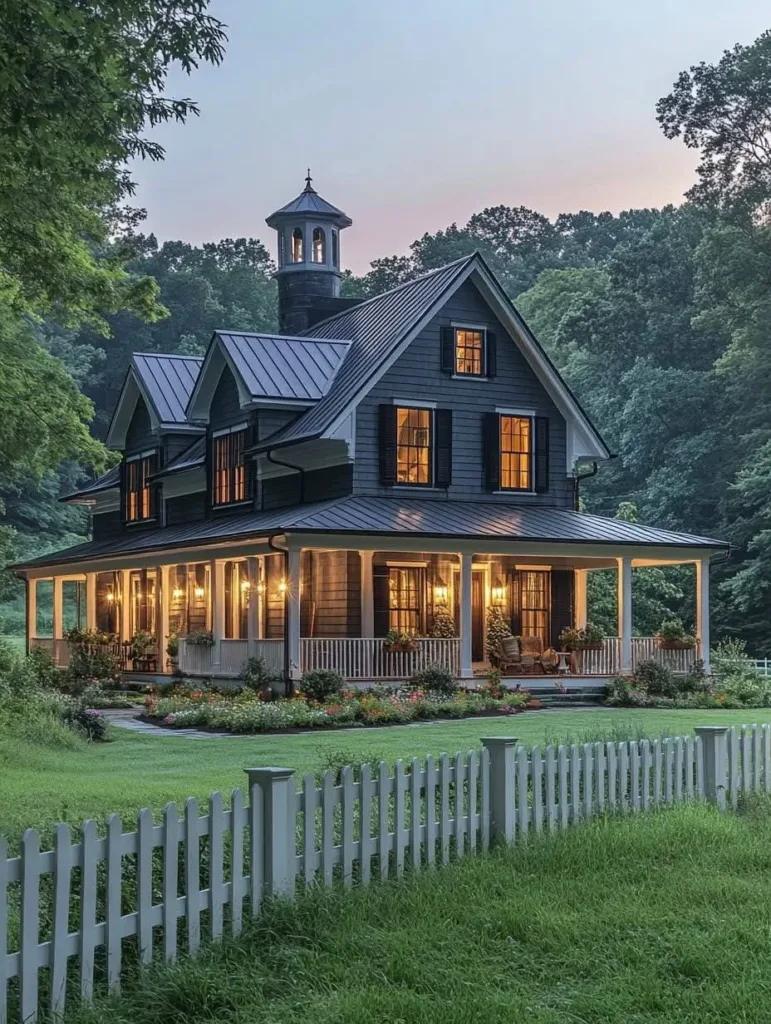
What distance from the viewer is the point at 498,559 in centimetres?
3042

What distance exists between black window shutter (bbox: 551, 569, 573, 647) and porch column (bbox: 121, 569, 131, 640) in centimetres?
1129

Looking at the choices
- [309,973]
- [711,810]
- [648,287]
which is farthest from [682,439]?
[309,973]

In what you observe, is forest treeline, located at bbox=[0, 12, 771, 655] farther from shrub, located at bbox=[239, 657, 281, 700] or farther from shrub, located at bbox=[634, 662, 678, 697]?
shrub, located at bbox=[239, 657, 281, 700]

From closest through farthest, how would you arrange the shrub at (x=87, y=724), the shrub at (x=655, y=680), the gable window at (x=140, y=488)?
the shrub at (x=87, y=724) < the shrub at (x=655, y=680) < the gable window at (x=140, y=488)

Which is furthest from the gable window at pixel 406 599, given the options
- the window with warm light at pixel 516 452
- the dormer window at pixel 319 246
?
the dormer window at pixel 319 246

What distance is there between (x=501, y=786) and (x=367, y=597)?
62.9 feet

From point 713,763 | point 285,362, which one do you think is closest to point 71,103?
point 713,763

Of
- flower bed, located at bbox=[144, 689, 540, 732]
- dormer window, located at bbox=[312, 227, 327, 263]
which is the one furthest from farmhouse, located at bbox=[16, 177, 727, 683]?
dormer window, located at bbox=[312, 227, 327, 263]

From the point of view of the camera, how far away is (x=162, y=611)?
3167 centimetres

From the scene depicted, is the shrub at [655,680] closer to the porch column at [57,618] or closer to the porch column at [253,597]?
the porch column at [253,597]

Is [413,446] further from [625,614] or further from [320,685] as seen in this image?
[320,685]

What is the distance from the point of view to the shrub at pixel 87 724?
18312 millimetres

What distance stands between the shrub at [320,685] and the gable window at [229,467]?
26.6 ft

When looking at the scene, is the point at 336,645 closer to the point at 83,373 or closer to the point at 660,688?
the point at 660,688
